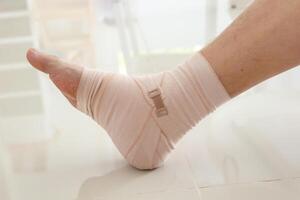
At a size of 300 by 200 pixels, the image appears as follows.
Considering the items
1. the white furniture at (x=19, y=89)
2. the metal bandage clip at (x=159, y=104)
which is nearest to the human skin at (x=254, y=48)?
the metal bandage clip at (x=159, y=104)

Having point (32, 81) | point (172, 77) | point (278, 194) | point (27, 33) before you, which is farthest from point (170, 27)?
point (278, 194)

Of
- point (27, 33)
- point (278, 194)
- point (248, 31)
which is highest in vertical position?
point (248, 31)

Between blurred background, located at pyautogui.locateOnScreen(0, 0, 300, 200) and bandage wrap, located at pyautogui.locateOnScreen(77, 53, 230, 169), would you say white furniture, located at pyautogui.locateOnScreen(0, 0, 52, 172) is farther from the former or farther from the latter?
bandage wrap, located at pyautogui.locateOnScreen(77, 53, 230, 169)

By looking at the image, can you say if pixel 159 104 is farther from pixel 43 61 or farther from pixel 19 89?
pixel 19 89

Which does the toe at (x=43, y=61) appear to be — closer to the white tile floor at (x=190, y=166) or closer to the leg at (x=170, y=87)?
→ the leg at (x=170, y=87)

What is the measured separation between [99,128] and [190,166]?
0.82 ft

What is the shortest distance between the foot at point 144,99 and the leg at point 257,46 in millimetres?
26

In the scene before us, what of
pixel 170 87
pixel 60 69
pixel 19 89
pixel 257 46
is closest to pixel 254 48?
pixel 257 46

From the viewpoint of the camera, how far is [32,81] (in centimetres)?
129

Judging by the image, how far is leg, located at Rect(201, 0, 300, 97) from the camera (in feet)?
2.41

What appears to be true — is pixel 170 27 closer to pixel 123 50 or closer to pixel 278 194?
pixel 123 50

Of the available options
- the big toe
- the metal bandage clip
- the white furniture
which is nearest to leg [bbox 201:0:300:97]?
Answer: the metal bandage clip

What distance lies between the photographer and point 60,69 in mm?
829

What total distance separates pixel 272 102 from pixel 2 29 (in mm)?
1105
